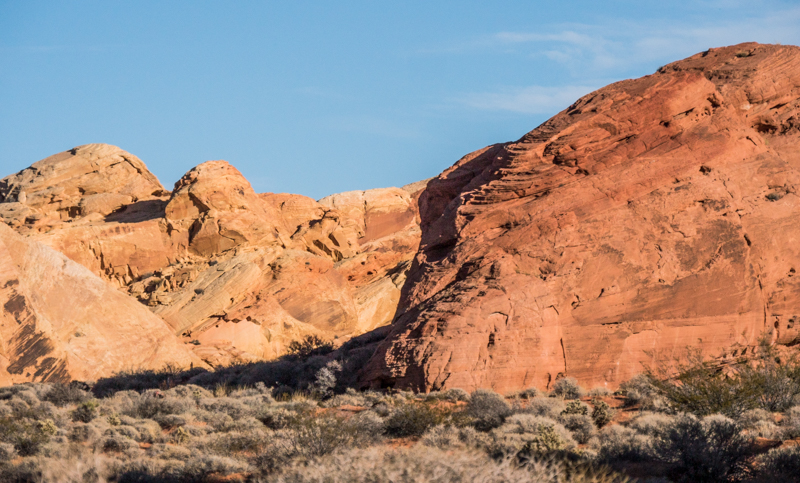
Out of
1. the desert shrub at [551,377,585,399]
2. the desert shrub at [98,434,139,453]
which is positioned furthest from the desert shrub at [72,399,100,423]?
the desert shrub at [551,377,585,399]

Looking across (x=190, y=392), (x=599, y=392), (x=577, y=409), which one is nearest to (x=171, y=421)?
(x=190, y=392)

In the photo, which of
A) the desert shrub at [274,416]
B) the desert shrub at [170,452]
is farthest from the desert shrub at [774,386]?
the desert shrub at [170,452]

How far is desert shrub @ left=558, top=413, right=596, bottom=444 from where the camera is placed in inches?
417

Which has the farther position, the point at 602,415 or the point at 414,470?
the point at 602,415

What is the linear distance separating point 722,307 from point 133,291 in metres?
29.9

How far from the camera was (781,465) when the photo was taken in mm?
8406

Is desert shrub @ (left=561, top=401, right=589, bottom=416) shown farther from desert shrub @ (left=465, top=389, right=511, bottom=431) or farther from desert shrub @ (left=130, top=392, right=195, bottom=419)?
desert shrub @ (left=130, top=392, right=195, bottom=419)

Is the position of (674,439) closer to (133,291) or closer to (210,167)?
(133,291)

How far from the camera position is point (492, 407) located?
1188 cm

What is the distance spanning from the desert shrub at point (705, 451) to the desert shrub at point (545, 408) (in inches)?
102

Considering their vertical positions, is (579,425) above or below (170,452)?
below

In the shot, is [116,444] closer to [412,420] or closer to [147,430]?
[147,430]

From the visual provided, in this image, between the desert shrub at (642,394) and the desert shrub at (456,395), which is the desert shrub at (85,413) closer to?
the desert shrub at (456,395)

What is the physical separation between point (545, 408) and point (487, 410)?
1.03 meters
